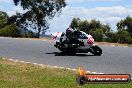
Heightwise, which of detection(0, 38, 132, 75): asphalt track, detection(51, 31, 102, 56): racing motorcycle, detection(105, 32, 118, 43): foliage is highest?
detection(51, 31, 102, 56): racing motorcycle

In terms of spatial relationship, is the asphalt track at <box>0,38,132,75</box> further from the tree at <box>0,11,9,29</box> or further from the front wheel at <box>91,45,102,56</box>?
the tree at <box>0,11,9,29</box>

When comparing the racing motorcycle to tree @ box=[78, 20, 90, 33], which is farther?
tree @ box=[78, 20, 90, 33]

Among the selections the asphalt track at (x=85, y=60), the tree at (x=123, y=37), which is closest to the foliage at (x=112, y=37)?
the tree at (x=123, y=37)

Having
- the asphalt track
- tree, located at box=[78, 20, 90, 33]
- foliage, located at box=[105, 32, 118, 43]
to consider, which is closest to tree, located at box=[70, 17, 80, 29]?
tree, located at box=[78, 20, 90, 33]

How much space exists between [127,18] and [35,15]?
13.6m

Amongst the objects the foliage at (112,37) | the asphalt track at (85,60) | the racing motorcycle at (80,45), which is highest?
the racing motorcycle at (80,45)

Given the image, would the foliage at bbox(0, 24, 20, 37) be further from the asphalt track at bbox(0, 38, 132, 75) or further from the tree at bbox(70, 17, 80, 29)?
the asphalt track at bbox(0, 38, 132, 75)

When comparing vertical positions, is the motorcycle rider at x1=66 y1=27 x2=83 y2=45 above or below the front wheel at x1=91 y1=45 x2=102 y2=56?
above

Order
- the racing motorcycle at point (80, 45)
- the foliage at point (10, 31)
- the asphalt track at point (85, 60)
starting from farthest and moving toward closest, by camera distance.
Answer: the foliage at point (10, 31) → the racing motorcycle at point (80, 45) → the asphalt track at point (85, 60)

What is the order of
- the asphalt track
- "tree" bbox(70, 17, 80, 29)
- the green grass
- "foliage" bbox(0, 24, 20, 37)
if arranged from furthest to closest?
"tree" bbox(70, 17, 80, 29), "foliage" bbox(0, 24, 20, 37), the asphalt track, the green grass

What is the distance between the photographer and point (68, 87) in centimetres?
845

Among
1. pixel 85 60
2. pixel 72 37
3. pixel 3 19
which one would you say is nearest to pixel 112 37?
pixel 3 19

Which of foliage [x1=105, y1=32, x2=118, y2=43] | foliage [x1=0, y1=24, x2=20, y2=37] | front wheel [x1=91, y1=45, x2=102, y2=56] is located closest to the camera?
front wheel [x1=91, y1=45, x2=102, y2=56]

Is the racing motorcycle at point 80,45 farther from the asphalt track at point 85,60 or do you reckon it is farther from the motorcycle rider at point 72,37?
the asphalt track at point 85,60
